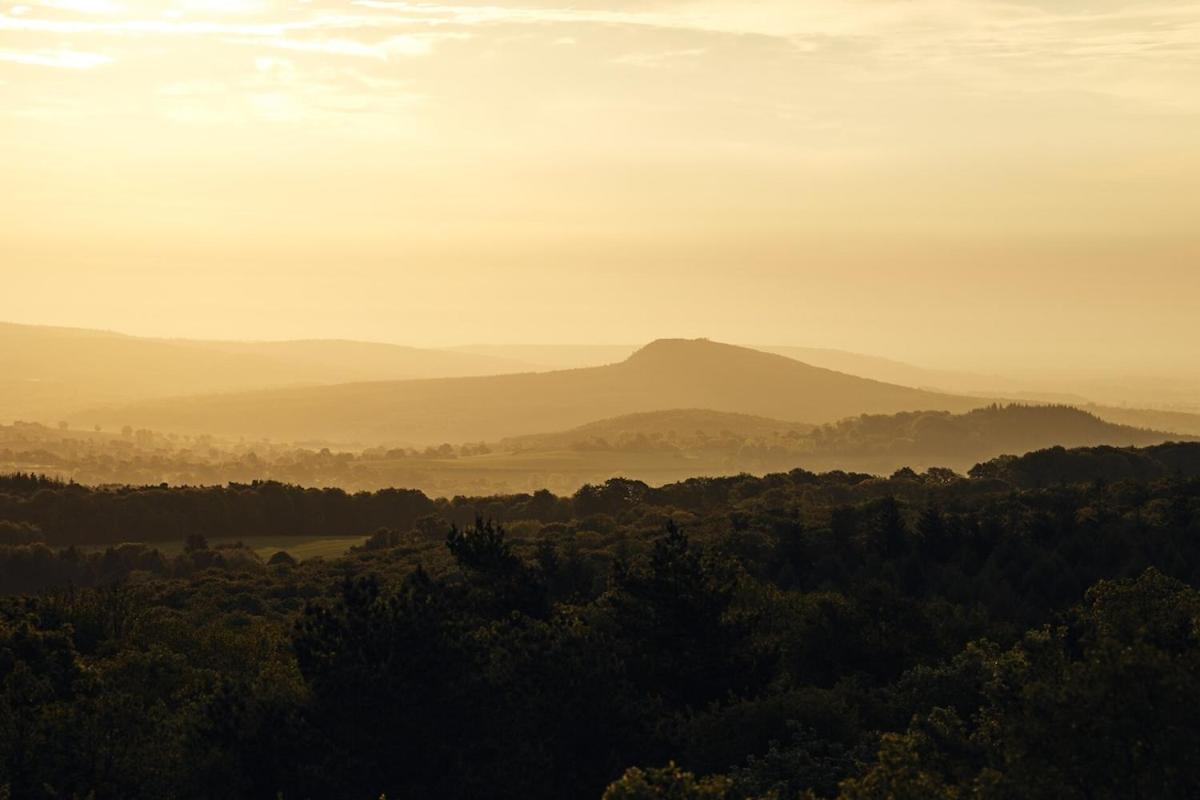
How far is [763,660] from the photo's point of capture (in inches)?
1806

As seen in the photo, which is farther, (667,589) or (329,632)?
(667,589)

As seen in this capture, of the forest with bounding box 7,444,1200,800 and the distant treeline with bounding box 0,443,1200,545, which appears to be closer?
the forest with bounding box 7,444,1200,800

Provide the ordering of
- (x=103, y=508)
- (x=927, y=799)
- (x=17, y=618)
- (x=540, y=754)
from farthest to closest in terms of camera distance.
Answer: (x=103, y=508), (x=17, y=618), (x=540, y=754), (x=927, y=799)

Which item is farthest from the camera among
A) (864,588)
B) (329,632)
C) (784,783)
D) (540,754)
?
(864,588)

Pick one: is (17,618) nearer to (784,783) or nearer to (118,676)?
(118,676)

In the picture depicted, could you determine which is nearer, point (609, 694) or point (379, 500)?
point (609, 694)

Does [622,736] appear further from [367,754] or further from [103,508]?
[103,508]

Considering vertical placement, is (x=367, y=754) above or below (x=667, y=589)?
→ below

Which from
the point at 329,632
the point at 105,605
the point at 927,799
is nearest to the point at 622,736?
the point at 329,632

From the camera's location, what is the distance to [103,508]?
154375mm

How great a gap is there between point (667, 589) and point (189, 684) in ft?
50.8

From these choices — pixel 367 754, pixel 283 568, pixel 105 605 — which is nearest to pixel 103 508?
pixel 283 568

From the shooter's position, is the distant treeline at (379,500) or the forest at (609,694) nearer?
the forest at (609,694)

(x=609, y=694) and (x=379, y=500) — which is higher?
(x=609, y=694)
